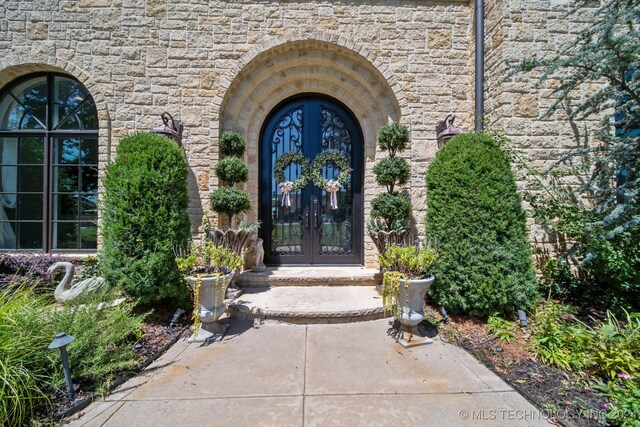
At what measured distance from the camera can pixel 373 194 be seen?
4762 mm

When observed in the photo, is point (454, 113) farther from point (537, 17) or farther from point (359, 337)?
point (359, 337)

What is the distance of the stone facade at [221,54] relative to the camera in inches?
170

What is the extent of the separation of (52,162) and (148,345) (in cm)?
396

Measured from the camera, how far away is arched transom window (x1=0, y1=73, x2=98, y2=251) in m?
4.57

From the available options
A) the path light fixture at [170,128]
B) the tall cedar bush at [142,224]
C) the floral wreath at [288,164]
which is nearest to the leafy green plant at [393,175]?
the floral wreath at [288,164]

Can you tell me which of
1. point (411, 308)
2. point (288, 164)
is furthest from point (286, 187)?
point (411, 308)

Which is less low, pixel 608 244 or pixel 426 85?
pixel 426 85

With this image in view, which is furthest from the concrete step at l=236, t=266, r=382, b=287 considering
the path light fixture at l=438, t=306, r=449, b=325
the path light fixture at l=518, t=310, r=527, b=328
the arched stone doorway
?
the path light fixture at l=518, t=310, r=527, b=328

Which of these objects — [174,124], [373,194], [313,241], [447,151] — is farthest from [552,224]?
[174,124]

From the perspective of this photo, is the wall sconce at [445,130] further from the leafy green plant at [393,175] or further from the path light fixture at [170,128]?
the path light fixture at [170,128]

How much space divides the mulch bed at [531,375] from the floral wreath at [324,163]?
9.08ft

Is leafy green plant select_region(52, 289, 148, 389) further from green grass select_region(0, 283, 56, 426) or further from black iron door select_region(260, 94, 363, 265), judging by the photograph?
black iron door select_region(260, 94, 363, 265)

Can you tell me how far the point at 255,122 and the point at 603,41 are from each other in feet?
15.3

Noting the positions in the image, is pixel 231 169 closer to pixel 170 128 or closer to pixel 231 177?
pixel 231 177
